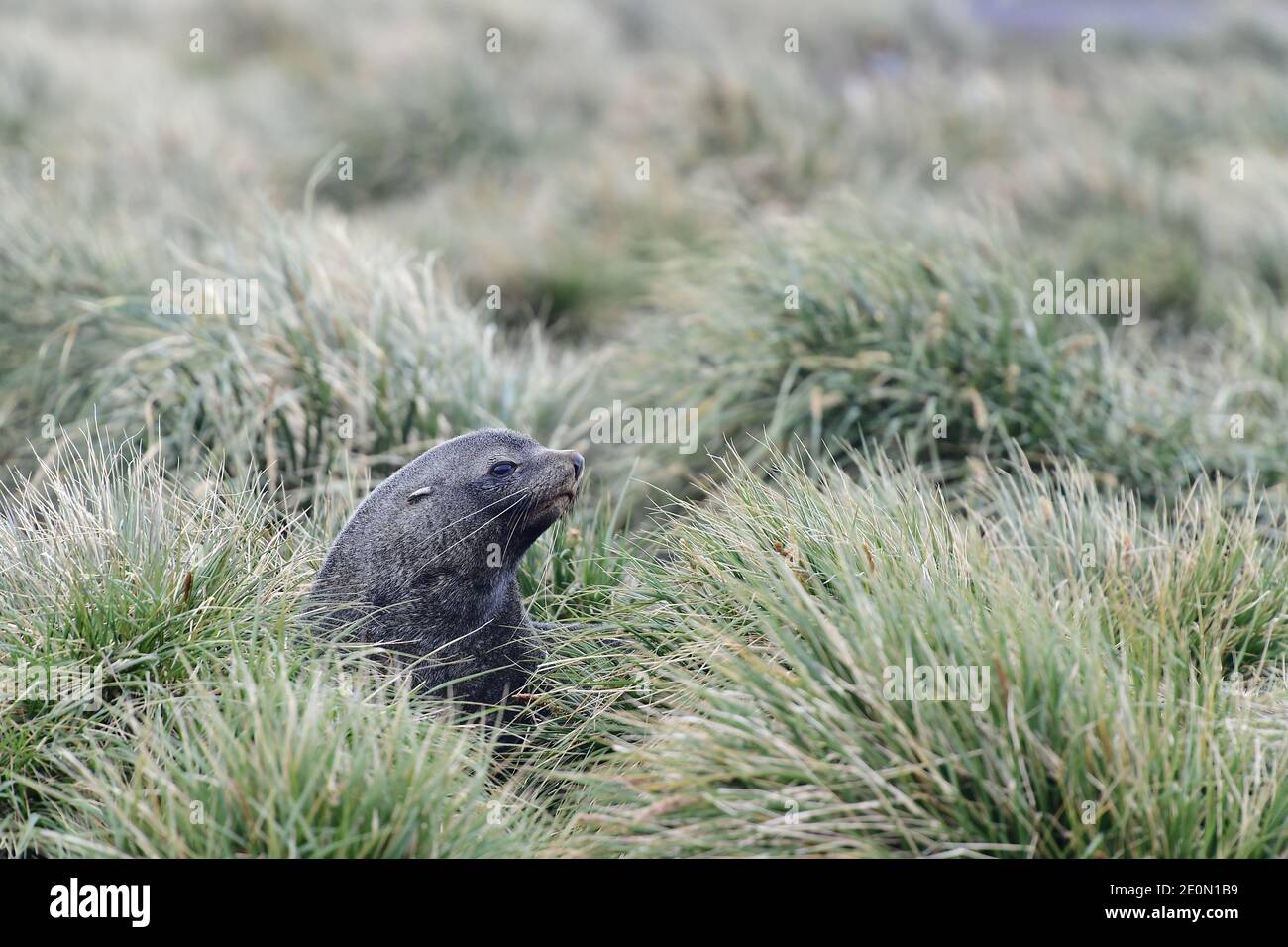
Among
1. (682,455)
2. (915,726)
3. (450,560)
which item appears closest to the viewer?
(915,726)

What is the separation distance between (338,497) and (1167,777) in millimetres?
3606

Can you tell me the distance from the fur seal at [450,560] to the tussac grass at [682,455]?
0.16 m

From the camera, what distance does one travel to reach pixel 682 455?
21.4ft

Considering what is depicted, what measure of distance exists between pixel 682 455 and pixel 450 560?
276 centimetres

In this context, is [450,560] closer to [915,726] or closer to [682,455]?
[915,726]

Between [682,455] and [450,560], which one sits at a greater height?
[450,560]

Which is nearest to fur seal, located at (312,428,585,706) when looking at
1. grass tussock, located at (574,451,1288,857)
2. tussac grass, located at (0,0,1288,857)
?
tussac grass, located at (0,0,1288,857)

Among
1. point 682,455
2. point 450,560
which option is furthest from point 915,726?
point 682,455

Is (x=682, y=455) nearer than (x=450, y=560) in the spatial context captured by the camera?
No

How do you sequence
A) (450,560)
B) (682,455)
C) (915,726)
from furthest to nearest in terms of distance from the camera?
(682,455) → (450,560) → (915,726)
